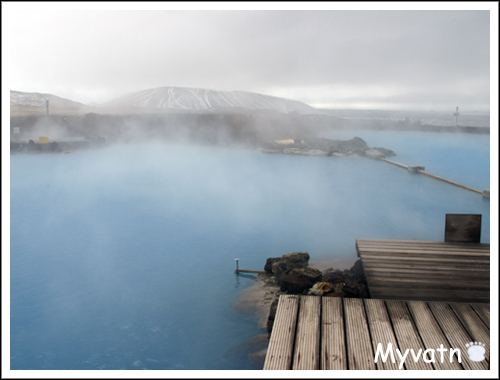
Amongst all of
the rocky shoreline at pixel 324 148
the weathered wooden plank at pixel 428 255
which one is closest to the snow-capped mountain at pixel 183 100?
the rocky shoreline at pixel 324 148

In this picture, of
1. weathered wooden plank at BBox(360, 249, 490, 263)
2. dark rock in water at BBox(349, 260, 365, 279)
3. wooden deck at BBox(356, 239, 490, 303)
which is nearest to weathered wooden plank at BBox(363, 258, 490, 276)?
wooden deck at BBox(356, 239, 490, 303)

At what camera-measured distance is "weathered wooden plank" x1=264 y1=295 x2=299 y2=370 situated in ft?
7.13

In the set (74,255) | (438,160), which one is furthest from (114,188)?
(438,160)

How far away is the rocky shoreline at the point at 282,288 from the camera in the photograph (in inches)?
143

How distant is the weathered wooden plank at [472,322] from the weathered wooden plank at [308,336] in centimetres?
101

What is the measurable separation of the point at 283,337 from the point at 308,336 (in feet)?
0.55

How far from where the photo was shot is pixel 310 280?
423 centimetres

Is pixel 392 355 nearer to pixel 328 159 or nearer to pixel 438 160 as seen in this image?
pixel 328 159

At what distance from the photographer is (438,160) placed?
17.7 metres

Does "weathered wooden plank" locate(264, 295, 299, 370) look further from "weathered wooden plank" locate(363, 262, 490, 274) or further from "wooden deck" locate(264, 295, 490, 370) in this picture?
"weathered wooden plank" locate(363, 262, 490, 274)

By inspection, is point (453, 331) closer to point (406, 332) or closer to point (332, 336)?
point (406, 332)

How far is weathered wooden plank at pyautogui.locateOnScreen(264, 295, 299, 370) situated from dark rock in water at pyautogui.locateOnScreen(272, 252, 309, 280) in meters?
2.06

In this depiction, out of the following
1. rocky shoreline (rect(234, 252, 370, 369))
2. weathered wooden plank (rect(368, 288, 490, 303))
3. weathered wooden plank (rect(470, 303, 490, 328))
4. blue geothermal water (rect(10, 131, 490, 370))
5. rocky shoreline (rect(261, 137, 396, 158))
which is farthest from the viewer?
rocky shoreline (rect(261, 137, 396, 158))

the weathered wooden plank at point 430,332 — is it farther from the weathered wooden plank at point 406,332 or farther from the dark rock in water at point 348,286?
the dark rock in water at point 348,286
